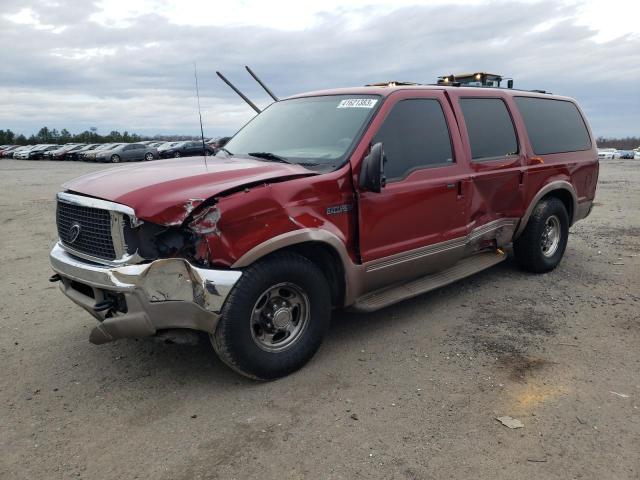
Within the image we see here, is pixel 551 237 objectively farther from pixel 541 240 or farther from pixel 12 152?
pixel 12 152

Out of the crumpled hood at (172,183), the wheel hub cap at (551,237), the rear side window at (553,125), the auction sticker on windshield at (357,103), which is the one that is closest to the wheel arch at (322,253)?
the crumpled hood at (172,183)

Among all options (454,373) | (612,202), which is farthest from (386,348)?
(612,202)

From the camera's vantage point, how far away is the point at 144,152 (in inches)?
1553

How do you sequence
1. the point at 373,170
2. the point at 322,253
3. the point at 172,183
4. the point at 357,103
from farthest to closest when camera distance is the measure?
the point at 357,103 → the point at 322,253 → the point at 373,170 → the point at 172,183

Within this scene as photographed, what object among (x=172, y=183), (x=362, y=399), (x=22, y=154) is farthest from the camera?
(x=22, y=154)

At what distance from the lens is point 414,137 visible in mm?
4363

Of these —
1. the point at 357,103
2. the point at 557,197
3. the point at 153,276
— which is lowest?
the point at 557,197

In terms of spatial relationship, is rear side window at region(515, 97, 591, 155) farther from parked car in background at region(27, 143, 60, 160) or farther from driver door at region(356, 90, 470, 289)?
parked car in background at region(27, 143, 60, 160)

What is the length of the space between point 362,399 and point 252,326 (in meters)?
0.86

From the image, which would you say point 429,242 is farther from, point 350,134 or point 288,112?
point 288,112

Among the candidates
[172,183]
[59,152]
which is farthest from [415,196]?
[59,152]

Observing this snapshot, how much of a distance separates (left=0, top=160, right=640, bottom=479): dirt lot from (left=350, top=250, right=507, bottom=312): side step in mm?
333

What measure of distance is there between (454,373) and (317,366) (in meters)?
0.98

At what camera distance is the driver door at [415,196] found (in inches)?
160
